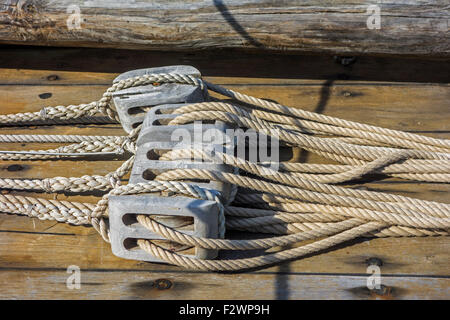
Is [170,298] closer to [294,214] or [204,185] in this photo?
[204,185]

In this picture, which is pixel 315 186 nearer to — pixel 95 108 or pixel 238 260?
pixel 238 260

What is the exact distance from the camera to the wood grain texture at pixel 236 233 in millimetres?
1893

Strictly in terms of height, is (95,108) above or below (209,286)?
above

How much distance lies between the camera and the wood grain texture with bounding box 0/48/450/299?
6.21ft

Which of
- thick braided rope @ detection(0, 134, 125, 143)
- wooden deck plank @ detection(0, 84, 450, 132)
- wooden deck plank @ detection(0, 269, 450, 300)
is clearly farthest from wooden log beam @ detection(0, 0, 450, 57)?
wooden deck plank @ detection(0, 269, 450, 300)

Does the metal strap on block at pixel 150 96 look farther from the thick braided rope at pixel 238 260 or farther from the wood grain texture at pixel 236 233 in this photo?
the thick braided rope at pixel 238 260

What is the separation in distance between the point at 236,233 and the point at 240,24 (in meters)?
1.26

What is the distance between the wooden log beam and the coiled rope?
0.47 m

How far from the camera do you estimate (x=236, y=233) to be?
6.84ft

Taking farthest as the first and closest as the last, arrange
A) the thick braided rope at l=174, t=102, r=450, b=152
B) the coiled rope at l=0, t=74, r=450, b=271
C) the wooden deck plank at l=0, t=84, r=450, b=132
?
→ the wooden deck plank at l=0, t=84, r=450, b=132 → the thick braided rope at l=174, t=102, r=450, b=152 → the coiled rope at l=0, t=74, r=450, b=271

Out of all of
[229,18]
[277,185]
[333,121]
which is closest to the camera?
[277,185]

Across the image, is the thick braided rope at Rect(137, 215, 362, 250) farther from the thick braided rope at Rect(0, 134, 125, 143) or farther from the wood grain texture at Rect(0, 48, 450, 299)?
the thick braided rope at Rect(0, 134, 125, 143)

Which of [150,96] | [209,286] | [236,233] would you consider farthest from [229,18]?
[209,286]
